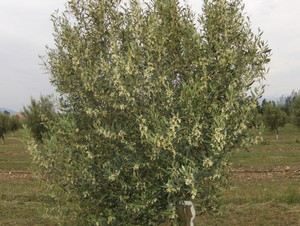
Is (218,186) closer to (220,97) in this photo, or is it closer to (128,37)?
(220,97)

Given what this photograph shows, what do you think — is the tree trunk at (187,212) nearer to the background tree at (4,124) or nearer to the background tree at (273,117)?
the background tree at (273,117)

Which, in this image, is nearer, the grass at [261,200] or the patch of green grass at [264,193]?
the grass at [261,200]

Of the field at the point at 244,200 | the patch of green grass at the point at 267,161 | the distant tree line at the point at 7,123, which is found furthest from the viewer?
the distant tree line at the point at 7,123

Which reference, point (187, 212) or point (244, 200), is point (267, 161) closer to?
point (244, 200)

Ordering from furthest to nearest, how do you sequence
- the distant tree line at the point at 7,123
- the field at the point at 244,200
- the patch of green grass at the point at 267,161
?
the distant tree line at the point at 7,123 → the patch of green grass at the point at 267,161 → the field at the point at 244,200

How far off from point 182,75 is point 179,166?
1.96m

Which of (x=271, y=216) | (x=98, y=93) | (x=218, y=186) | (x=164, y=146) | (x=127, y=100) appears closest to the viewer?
(x=164, y=146)

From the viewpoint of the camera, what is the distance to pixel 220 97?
712 cm

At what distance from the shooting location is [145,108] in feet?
22.1

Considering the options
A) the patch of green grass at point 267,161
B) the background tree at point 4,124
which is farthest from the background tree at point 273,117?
the background tree at point 4,124

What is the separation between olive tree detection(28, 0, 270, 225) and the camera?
6.47 meters

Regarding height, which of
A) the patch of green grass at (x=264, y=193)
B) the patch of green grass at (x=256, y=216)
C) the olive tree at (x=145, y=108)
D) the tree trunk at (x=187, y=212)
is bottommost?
the patch of green grass at (x=256, y=216)

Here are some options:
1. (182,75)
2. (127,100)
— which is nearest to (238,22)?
(182,75)

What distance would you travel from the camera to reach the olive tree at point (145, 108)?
6.47m
